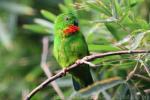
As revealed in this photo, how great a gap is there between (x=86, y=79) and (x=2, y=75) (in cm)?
192

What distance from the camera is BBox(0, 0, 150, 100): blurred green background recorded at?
2.51m

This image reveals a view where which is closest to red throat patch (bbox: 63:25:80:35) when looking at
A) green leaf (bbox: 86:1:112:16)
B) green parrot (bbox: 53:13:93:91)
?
green parrot (bbox: 53:13:93:91)

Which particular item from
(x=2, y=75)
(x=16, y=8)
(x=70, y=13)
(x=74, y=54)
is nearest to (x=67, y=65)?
(x=74, y=54)

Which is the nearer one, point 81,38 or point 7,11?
point 81,38

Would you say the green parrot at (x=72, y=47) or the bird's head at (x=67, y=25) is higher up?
the bird's head at (x=67, y=25)

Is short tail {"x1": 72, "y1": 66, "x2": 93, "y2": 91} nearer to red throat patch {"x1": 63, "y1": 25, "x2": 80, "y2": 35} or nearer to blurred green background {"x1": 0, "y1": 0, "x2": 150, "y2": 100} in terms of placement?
blurred green background {"x1": 0, "y1": 0, "x2": 150, "y2": 100}

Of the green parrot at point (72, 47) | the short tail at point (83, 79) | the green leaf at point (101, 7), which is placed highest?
the green leaf at point (101, 7)

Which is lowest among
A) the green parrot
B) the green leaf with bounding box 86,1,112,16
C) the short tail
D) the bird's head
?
the short tail

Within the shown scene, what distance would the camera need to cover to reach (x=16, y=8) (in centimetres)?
482

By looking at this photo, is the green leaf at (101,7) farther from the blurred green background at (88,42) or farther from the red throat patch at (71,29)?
the red throat patch at (71,29)

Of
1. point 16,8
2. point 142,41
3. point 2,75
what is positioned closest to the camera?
point 142,41

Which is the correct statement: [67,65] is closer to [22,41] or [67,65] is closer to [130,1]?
[130,1]

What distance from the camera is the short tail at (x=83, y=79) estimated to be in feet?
8.45

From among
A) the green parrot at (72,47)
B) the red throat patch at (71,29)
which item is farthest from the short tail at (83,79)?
the red throat patch at (71,29)
